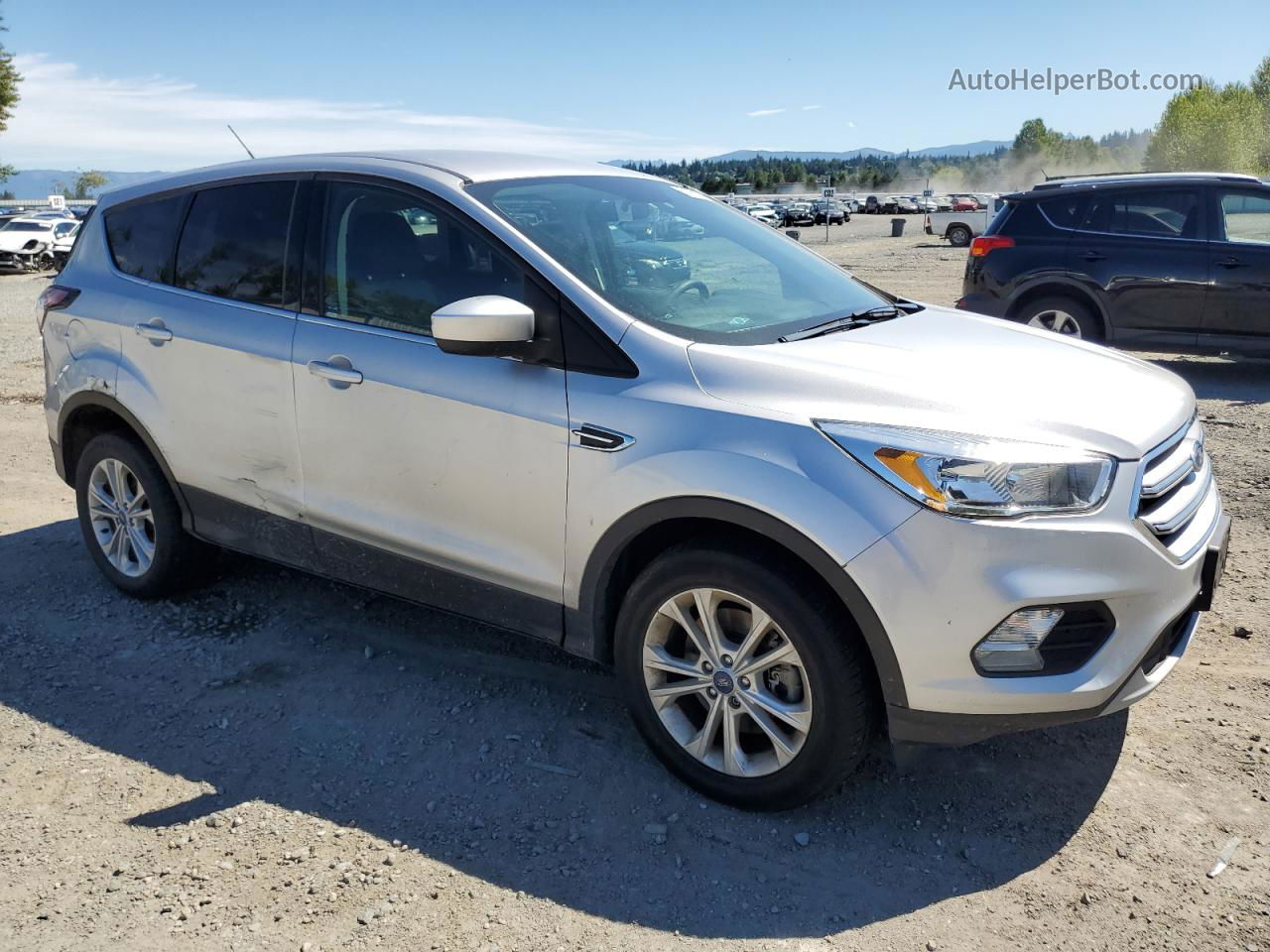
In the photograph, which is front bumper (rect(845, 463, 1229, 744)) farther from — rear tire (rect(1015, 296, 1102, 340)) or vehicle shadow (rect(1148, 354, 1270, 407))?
rear tire (rect(1015, 296, 1102, 340))

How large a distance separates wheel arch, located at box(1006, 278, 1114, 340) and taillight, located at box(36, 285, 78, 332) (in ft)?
24.8

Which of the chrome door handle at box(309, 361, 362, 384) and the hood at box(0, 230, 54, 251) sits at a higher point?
the chrome door handle at box(309, 361, 362, 384)

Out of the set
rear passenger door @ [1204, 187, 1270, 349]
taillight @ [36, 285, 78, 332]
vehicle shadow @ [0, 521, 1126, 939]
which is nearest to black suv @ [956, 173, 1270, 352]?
rear passenger door @ [1204, 187, 1270, 349]

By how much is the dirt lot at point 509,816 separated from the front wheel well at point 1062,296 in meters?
5.26

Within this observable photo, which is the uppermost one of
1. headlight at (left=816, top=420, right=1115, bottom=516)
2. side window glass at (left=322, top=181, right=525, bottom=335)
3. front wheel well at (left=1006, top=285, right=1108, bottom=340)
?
side window glass at (left=322, top=181, right=525, bottom=335)

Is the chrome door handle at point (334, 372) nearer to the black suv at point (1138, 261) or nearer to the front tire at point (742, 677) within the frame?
the front tire at point (742, 677)

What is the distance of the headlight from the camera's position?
2.67 m

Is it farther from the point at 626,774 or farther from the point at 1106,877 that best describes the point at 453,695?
the point at 1106,877

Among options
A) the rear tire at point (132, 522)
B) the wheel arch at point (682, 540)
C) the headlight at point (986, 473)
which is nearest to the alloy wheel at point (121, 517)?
the rear tire at point (132, 522)

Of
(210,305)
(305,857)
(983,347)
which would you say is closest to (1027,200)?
(983,347)

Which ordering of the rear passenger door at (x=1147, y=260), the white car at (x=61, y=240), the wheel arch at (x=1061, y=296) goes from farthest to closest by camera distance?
the white car at (x=61, y=240)
the wheel arch at (x=1061, y=296)
the rear passenger door at (x=1147, y=260)

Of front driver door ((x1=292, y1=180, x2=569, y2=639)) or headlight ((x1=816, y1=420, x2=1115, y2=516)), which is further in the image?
front driver door ((x1=292, y1=180, x2=569, y2=639))

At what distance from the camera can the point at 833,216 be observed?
64875 mm

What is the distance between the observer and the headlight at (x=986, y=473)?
2666mm
